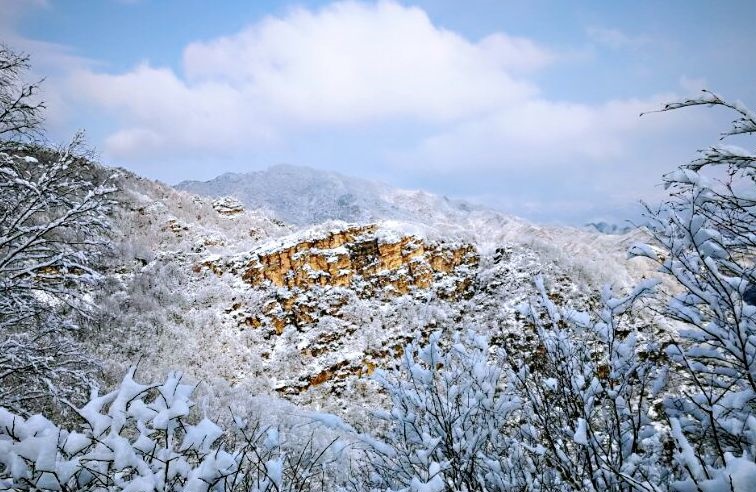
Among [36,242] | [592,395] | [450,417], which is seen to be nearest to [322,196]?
[36,242]

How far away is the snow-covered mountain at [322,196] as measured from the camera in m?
112

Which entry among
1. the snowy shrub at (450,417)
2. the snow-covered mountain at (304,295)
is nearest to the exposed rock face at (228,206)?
the snow-covered mountain at (304,295)

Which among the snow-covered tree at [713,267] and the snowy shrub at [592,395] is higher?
the snow-covered tree at [713,267]

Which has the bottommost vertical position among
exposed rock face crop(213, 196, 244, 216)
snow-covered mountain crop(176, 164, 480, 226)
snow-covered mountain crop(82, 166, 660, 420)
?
snow-covered mountain crop(82, 166, 660, 420)

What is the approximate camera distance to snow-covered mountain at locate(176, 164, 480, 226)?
112438mm

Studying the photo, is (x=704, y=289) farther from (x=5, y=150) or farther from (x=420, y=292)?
(x=420, y=292)

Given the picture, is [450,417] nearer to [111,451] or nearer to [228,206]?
[111,451]

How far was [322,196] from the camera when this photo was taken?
125 metres

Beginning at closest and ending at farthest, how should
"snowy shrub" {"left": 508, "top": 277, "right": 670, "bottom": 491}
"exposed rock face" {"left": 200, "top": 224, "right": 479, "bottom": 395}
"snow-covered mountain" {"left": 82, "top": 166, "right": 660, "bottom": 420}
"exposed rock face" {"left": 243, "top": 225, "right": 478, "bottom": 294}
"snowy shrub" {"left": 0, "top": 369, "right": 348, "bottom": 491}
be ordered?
1. "snowy shrub" {"left": 0, "top": 369, "right": 348, "bottom": 491}
2. "snowy shrub" {"left": 508, "top": 277, "right": 670, "bottom": 491}
3. "snow-covered mountain" {"left": 82, "top": 166, "right": 660, "bottom": 420}
4. "exposed rock face" {"left": 200, "top": 224, "right": 479, "bottom": 395}
5. "exposed rock face" {"left": 243, "top": 225, "right": 478, "bottom": 294}

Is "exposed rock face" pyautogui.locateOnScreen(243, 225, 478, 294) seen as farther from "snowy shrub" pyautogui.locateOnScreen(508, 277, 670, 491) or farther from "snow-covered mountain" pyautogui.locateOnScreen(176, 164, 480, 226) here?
"snow-covered mountain" pyautogui.locateOnScreen(176, 164, 480, 226)

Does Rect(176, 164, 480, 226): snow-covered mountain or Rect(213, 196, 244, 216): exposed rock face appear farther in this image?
Rect(176, 164, 480, 226): snow-covered mountain

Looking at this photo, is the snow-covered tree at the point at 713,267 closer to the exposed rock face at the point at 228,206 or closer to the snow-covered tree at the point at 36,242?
the snow-covered tree at the point at 36,242

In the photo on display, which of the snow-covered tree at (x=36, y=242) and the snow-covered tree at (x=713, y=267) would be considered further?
the snow-covered tree at (x=36, y=242)

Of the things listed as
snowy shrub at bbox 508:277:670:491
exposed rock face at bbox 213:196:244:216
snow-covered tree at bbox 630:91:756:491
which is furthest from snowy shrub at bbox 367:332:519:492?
exposed rock face at bbox 213:196:244:216
